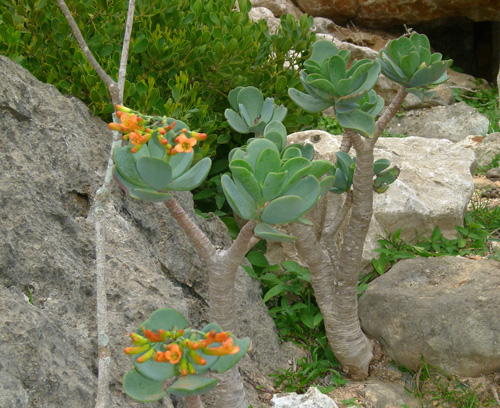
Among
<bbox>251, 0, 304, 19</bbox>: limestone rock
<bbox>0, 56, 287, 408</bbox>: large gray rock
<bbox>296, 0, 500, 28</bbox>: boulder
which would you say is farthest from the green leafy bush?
<bbox>296, 0, 500, 28</bbox>: boulder

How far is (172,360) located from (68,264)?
Result: 0.80 meters

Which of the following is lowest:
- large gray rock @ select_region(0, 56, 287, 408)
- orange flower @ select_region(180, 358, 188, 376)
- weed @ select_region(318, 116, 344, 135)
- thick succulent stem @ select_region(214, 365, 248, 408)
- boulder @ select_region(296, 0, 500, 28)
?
weed @ select_region(318, 116, 344, 135)

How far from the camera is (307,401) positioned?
2.08 m

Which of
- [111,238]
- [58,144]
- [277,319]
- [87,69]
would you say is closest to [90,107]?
[87,69]

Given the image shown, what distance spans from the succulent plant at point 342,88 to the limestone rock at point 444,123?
13.5ft

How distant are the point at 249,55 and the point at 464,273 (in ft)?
6.11

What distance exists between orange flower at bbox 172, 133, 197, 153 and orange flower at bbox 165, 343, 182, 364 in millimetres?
420

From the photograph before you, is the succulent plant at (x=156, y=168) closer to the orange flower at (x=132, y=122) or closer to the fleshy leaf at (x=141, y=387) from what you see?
the orange flower at (x=132, y=122)

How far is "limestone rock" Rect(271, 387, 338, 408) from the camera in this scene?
6.78ft

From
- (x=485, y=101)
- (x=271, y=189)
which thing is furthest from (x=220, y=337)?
(x=485, y=101)

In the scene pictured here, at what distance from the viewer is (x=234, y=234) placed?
11.1 ft

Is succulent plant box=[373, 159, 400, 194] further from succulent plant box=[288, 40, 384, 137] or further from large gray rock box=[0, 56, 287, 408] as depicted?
large gray rock box=[0, 56, 287, 408]

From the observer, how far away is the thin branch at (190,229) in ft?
4.85

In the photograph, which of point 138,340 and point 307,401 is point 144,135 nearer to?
point 138,340
